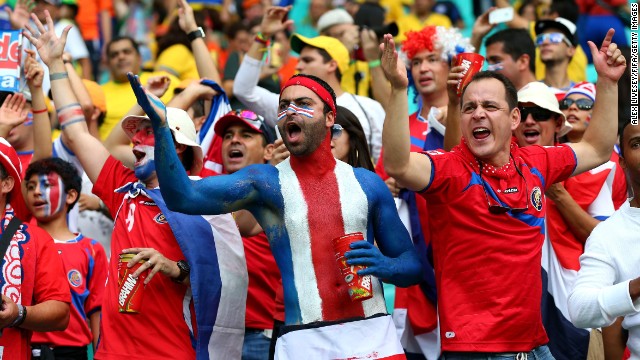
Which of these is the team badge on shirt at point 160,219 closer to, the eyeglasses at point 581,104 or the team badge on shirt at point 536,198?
the team badge on shirt at point 536,198

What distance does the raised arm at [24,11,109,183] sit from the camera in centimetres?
630

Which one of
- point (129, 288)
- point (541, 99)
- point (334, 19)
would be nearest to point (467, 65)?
point (541, 99)

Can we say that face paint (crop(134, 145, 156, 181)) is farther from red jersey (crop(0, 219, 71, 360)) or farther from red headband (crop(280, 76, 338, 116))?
red headband (crop(280, 76, 338, 116))

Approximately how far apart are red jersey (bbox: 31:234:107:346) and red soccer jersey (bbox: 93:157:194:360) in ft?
3.11

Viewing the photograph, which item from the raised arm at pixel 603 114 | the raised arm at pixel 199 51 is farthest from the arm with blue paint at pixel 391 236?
the raised arm at pixel 199 51

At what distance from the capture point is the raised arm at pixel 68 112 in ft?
20.7

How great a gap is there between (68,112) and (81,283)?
119 cm

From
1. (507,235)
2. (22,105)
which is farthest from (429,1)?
(507,235)

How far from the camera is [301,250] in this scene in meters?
5.12

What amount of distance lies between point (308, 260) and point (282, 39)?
22.9 ft

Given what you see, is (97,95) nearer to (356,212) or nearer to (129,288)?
(129,288)

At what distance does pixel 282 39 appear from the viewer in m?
11.8

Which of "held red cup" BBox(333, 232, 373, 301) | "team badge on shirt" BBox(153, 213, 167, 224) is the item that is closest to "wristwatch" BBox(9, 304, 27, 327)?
"team badge on shirt" BBox(153, 213, 167, 224)

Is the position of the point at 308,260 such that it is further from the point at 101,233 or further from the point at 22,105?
the point at 101,233
